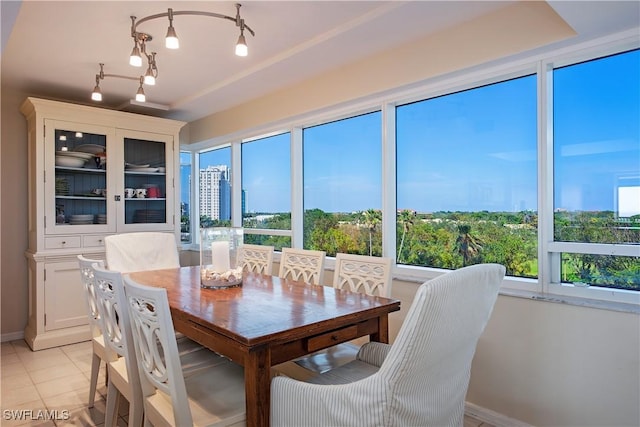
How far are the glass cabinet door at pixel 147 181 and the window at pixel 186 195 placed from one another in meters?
0.77

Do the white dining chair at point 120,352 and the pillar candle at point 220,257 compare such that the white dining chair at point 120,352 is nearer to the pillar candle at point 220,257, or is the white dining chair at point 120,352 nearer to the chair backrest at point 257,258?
A: the pillar candle at point 220,257

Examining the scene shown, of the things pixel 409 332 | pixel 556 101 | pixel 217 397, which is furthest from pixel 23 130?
pixel 556 101

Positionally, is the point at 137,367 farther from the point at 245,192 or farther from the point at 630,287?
the point at 245,192

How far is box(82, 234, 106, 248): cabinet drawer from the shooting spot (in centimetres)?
382

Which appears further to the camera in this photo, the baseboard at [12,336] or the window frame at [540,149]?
the baseboard at [12,336]

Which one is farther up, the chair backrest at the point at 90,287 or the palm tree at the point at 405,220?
the palm tree at the point at 405,220

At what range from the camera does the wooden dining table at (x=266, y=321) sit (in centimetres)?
146

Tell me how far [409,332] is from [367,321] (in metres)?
0.74

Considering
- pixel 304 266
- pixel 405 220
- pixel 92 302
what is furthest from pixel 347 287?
pixel 92 302

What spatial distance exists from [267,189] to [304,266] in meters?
1.69

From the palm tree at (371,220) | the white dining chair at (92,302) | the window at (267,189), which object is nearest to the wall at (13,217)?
the white dining chair at (92,302)

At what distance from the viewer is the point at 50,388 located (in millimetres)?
2773

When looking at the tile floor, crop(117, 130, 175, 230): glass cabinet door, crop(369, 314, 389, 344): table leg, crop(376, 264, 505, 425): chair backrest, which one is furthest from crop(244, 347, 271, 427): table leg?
crop(117, 130, 175, 230): glass cabinet door

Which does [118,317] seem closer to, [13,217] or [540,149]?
[540,149]
